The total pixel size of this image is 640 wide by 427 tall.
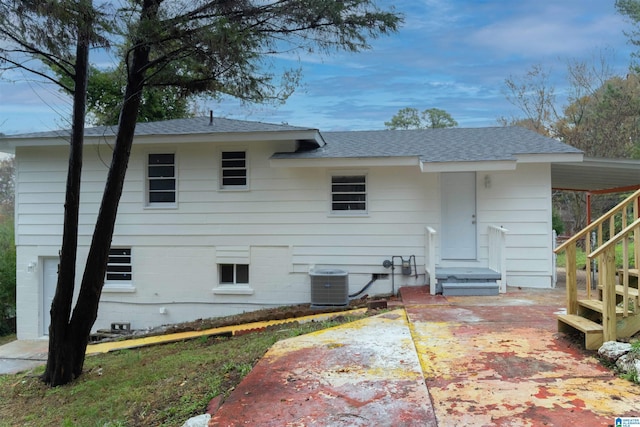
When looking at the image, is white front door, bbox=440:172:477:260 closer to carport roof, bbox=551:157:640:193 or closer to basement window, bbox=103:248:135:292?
carport roof, bbox=551:157:640:193

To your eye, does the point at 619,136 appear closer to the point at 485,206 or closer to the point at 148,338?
the point at 485,206

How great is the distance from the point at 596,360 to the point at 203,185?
7524 millimetres

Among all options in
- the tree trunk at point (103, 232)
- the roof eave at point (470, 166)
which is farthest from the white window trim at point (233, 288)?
the roof eave at point (470, 166)

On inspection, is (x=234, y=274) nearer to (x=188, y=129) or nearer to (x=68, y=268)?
(x=188, y=129)

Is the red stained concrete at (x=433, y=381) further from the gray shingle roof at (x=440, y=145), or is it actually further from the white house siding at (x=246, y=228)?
the gray shingle roof at (x=440, y=145)

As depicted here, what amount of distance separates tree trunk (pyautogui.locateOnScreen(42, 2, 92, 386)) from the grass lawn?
237 millimetres

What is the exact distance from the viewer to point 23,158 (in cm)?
970

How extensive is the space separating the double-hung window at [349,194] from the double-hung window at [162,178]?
3494 mm

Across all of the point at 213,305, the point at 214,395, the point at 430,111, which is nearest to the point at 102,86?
the point at 213,305

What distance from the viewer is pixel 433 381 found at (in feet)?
11.7

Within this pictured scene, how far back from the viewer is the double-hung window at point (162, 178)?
9.36m

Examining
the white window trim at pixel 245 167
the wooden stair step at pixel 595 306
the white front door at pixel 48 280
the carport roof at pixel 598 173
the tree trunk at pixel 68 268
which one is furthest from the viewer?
the white front door at pixel 48 280

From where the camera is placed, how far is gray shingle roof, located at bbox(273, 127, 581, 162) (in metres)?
8.09

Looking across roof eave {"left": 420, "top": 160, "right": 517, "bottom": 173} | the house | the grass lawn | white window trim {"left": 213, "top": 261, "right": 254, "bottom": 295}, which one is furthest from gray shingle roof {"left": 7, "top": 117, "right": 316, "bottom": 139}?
the grass lawn
